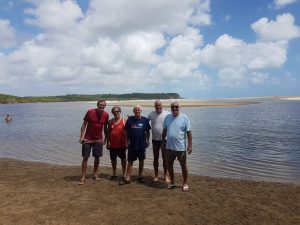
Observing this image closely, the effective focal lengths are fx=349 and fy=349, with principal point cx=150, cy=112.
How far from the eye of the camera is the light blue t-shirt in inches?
344

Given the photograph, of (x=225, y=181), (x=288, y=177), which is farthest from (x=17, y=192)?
(x=288, y=177)

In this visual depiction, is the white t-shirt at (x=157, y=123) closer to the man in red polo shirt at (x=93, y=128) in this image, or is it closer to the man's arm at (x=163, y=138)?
the man's arm at (x=163, y=138)

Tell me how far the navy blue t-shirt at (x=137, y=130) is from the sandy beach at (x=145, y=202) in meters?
1.12

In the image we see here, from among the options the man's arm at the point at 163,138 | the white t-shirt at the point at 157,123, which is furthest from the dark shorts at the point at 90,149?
the man's arm at the point at 163,138

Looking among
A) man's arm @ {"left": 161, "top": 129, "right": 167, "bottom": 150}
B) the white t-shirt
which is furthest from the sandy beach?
the white t-shirt

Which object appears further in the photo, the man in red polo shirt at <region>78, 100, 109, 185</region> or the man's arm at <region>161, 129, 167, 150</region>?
the man in red polo shirt at <region>78, 100, 109, 185</region>

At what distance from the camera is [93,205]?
306 inches

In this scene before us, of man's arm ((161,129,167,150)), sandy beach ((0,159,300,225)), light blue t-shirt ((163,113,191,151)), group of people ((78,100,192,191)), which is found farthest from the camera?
group of people ((78,100,192,191))

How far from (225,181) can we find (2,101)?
180 m

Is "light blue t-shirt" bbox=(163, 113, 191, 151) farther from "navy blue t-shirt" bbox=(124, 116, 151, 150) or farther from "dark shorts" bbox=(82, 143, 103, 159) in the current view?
"dark shorts" bbox=(82, 143, 103, 159)

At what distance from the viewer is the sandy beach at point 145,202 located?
696cm

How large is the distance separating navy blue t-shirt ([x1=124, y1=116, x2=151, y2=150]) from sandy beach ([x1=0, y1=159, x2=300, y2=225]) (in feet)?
3.69

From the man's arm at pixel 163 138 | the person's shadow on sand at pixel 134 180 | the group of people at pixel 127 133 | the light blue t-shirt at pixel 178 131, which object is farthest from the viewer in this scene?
the person's shadow on sand at pixel 134 180

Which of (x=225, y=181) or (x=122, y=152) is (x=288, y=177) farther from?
(x=122, y=152)
